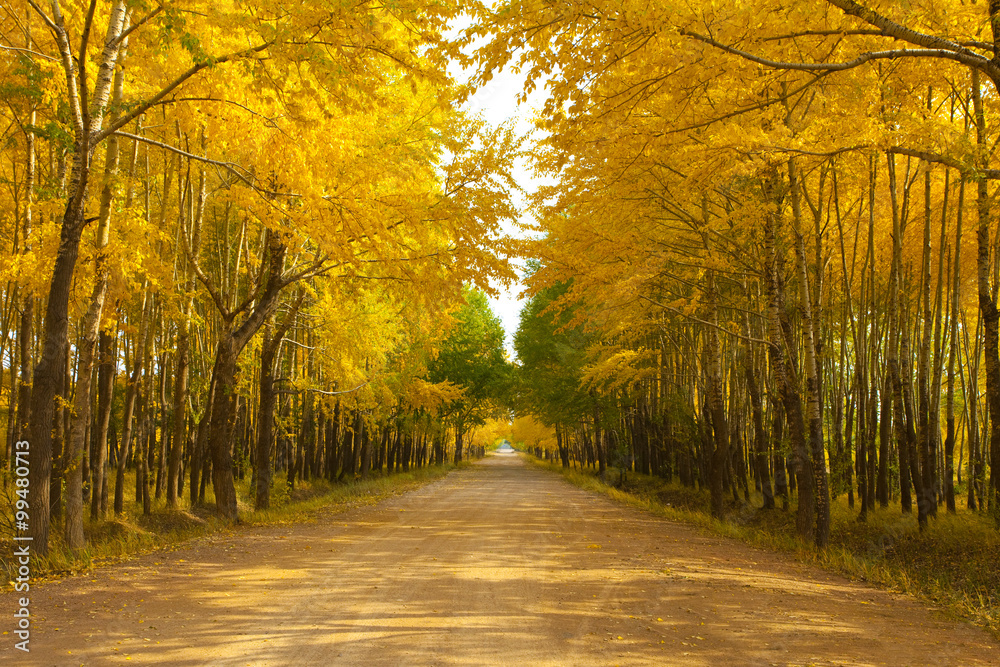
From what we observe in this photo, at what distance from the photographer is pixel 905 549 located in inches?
403

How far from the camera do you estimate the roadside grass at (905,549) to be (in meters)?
6.58

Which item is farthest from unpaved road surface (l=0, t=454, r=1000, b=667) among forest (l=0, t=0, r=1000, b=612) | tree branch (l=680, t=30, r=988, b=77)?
tree branch (l=680, t=30, r=988, b=77)

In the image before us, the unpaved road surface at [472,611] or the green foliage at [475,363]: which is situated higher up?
the green foliage at [475,363]

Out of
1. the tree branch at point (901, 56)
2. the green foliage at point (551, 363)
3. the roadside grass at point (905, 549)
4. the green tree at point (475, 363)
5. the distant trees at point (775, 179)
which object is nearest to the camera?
the tree branch at point (901, 56)

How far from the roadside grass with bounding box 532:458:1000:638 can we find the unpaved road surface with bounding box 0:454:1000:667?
1.56ft

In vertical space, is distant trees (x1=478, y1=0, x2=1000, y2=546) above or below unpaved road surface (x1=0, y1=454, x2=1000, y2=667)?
above

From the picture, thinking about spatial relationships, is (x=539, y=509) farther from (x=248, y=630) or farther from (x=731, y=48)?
(x=731, y=48)

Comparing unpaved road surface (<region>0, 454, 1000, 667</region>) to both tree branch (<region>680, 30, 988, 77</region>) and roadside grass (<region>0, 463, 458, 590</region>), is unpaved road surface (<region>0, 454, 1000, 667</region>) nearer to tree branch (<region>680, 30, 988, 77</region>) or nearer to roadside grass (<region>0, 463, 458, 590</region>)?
roadside grass (<region>0, 463, 458, 590</region>)

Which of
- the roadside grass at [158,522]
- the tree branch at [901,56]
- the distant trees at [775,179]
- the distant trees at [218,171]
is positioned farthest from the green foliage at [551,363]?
the tree branch at [901,56]

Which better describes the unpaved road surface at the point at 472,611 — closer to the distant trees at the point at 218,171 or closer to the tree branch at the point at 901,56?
the distant trees at the point at 218,171

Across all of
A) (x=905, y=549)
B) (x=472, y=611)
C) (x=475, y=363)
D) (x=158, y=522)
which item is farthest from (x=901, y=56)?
(x=475, y=363)

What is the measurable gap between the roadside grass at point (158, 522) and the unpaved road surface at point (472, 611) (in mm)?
491

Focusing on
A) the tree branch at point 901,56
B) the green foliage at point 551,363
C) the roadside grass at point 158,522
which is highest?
the tree branch at point 901,56

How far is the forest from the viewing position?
5.64 metres
